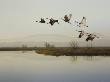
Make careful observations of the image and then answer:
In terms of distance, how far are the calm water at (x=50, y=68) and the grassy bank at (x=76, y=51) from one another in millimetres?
32

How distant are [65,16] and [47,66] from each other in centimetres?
42

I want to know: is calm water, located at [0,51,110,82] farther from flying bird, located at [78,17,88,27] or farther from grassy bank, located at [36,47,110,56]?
flying bird, located at [78,17,88,27]

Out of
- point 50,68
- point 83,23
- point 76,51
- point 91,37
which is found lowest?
point 50,68

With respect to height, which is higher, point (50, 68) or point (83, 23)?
point (83, 23)

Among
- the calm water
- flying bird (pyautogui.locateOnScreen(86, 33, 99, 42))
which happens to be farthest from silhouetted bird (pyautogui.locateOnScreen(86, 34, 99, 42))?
the calm water

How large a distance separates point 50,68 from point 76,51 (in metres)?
0.25

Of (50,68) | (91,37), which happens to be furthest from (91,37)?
(50,68)

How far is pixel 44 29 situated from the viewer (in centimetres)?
178

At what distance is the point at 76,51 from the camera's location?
1747mm

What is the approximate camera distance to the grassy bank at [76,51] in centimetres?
173

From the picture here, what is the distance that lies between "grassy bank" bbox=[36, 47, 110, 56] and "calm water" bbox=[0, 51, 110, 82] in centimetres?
3

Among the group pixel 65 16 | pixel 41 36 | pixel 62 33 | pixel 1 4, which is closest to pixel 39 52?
pixel 41 36

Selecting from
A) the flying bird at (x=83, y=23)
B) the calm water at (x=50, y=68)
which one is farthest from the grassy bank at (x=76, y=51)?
the flying bird at (x=83, y=23)

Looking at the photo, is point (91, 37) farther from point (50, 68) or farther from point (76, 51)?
point (50, 68)
